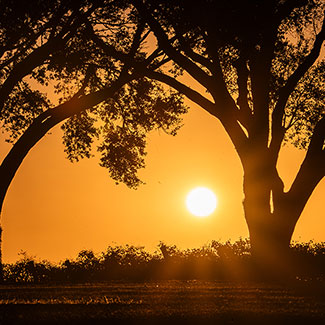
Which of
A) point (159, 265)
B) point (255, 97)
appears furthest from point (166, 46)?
point (159, 265)

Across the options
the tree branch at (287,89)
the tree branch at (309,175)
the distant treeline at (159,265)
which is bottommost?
the distant treeline at (159,265)

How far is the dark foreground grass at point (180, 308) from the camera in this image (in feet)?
36.8

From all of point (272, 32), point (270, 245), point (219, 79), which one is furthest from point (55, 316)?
point (272, 32)

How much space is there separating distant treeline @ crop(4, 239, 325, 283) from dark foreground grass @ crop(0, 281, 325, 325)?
301 inches

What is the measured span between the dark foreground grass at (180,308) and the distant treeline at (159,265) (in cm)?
766

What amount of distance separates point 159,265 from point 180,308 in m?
14.2

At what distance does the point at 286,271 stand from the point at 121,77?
382 inches

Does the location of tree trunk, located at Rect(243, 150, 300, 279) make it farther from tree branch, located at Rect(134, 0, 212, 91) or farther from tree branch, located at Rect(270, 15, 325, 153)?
tree branch, located at Rect(134, 0, 212, 91)

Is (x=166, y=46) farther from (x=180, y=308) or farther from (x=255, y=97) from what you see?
(x=180, y=308)

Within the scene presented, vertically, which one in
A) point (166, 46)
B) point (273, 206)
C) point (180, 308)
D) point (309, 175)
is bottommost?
point (180, 308)

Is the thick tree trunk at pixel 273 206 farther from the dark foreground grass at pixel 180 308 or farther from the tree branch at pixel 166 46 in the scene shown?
the dark foreground grass at pixel 180 308

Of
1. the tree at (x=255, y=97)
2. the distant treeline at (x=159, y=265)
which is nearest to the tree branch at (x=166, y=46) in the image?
the tree at (x=255, y=97)

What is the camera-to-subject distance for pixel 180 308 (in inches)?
506

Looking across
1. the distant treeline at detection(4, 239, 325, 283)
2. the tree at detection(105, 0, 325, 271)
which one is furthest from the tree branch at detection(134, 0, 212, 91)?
the distant treeline at detection(4, 239, 325, 283)
